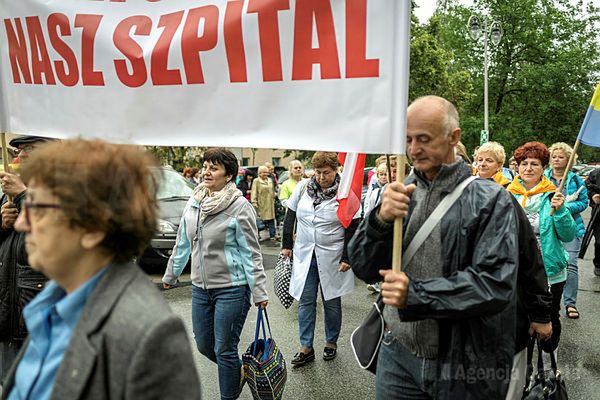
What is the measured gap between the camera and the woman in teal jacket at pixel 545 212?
484 centimetres

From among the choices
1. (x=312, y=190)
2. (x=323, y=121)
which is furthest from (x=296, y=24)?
(x=312, y=190)

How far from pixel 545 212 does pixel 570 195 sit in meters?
1.70

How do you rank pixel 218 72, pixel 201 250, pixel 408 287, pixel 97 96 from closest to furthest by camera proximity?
pixel 408 287 < pixel 218 72 < pixel 97 96 < pixel 201 250

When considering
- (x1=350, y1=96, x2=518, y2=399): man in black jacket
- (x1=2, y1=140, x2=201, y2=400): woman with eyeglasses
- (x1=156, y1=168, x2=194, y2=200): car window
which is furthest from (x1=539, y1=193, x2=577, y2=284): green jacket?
(x1=156, y1=168, x2=194, y2=200): car window

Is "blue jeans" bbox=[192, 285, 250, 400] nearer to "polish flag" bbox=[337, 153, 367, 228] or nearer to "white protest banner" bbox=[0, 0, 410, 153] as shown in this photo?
"polish flag" bbox=[337, 153, 367, 228]

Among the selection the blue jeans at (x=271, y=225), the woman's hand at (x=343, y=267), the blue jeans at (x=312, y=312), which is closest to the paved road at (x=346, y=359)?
the blue jeans at (x=312, y=312)

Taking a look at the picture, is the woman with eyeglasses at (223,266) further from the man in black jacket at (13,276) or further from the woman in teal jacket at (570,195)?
the woman in teal jacket at (570,195)

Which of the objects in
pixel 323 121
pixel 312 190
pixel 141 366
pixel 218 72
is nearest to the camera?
pixel 141 366

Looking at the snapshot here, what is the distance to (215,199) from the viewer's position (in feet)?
13.9

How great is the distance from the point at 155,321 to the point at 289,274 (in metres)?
4.42

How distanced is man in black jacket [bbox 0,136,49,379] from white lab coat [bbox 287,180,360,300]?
268 centimetres

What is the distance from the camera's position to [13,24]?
134 inches

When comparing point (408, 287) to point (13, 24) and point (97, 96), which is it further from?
point (13, 24)

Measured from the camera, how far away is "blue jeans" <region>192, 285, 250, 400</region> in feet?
13.4
